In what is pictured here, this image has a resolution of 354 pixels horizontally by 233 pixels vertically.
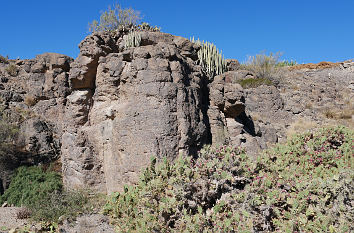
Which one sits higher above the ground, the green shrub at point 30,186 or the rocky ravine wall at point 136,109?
the rocky ravine wall at point 136,109

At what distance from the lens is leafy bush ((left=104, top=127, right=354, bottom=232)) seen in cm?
454

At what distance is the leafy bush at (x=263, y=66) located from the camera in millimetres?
16875

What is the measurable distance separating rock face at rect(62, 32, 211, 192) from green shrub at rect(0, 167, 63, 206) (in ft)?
2.09

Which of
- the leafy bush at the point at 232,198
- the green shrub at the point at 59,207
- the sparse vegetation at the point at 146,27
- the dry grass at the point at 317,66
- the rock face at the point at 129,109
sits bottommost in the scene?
the green shrub at the point at 59,207

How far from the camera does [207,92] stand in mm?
8461

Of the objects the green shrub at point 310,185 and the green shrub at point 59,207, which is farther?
the green shrub at point 59,207

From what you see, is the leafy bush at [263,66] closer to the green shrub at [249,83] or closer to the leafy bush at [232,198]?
the green shrub at [249,83]

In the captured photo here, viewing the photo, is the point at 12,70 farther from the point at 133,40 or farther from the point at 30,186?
the point at 133,40

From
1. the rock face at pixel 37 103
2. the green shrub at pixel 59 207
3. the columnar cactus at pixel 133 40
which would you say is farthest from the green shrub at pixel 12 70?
the green shrub at pixel 59 207

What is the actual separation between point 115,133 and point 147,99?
1.10 m

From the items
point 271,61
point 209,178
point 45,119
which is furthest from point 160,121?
point 271,61

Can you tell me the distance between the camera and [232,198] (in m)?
5.09

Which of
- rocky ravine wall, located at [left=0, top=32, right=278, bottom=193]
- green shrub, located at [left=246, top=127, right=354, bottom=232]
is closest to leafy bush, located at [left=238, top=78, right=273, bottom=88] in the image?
rocky ravine wall, located at [left=0, top=32, right=278, bottom=193]

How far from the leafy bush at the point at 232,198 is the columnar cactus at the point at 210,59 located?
11.9ft
